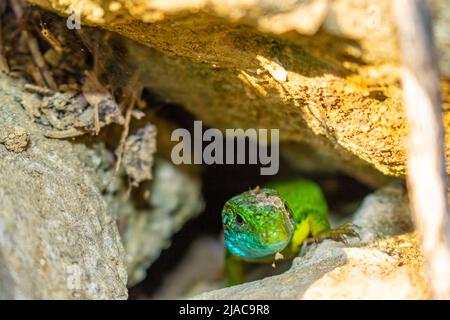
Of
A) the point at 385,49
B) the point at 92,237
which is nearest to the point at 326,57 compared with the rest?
the point at 385,49

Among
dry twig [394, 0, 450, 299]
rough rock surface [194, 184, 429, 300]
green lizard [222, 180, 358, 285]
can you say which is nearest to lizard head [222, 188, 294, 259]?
green lizard [222, 180, 358, 285]

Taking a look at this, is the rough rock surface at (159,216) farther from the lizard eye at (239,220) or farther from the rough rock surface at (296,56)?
the rough rock surface at (296,56)

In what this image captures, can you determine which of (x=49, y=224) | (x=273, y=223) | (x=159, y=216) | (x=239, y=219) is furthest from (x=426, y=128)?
(x=159, y=216)

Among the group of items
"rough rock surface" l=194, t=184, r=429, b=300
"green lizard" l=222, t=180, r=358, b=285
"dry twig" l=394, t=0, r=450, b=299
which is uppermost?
"dry twig" l=394, t=0, r=450, b=299

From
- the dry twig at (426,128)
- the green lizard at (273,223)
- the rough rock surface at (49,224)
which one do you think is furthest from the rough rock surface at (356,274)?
the rough rock surface at (49,224)

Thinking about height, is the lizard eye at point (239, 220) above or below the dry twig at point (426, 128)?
below

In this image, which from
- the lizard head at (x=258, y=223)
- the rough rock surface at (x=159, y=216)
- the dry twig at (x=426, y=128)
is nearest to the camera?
the dry twig at (x=426, y=128)

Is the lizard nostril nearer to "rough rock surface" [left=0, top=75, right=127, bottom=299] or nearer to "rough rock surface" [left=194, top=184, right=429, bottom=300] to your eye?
"rough rock surface" [left=194, top=184, right=429, bottom=300]

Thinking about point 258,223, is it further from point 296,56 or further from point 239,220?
point 296,56
